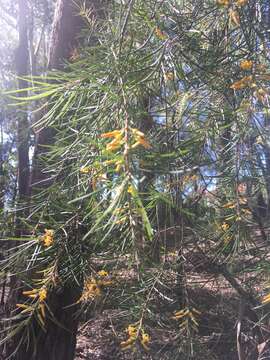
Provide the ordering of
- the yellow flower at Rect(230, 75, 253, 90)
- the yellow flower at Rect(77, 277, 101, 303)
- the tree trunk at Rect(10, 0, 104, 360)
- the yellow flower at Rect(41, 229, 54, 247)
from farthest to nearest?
the tree trunk at Rect(10, 0, 104, 360), the yellow flower at Rect(77, 277, 101, 303), the yellow flower at Rect(41, 229, 54, 247), the yellow flower at Rect(230, 75, 253, 90)

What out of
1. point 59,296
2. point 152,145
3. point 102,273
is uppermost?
point 152,145

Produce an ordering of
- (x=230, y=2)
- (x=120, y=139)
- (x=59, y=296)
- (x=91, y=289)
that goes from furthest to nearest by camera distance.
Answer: (x=59, y=296), (x=91, y=289), (x=230, y=2), (x=120, y=139)

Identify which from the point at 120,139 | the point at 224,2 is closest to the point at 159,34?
the point at 224,2

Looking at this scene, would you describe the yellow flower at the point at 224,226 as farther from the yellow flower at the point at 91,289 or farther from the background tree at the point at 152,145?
the yellow flower at the point at 91,289

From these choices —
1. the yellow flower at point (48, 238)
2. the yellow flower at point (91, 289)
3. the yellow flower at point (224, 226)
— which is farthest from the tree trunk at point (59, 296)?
the yellow flower at point (224, 226)

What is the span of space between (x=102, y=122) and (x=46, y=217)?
0.84 metres

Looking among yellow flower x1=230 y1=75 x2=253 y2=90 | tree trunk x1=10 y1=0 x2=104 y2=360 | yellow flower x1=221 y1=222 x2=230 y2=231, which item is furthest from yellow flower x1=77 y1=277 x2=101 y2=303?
yellow flower x1=230 y1=75 x2=253 y2=90

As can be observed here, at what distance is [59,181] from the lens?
7.37 feet

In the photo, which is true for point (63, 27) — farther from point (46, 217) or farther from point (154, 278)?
point (154, 278)

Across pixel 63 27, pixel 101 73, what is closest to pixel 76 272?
pixel 101 73

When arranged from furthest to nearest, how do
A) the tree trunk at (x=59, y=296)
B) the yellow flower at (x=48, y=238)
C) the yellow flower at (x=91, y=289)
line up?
the tree trunk at (x=59, y=296)
the yellow flower at (x=91, y=289)
the yellow flower at (x=48, y=238)

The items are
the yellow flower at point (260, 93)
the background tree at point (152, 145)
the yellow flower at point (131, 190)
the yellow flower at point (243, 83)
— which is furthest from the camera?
the yellow flower at point (260, 93)

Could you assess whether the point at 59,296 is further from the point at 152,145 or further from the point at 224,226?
the point at 152,145

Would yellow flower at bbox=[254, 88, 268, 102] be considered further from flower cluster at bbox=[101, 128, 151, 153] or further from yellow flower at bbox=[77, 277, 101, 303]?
yellow flower at bbox=[77, 277, 101, 303]
